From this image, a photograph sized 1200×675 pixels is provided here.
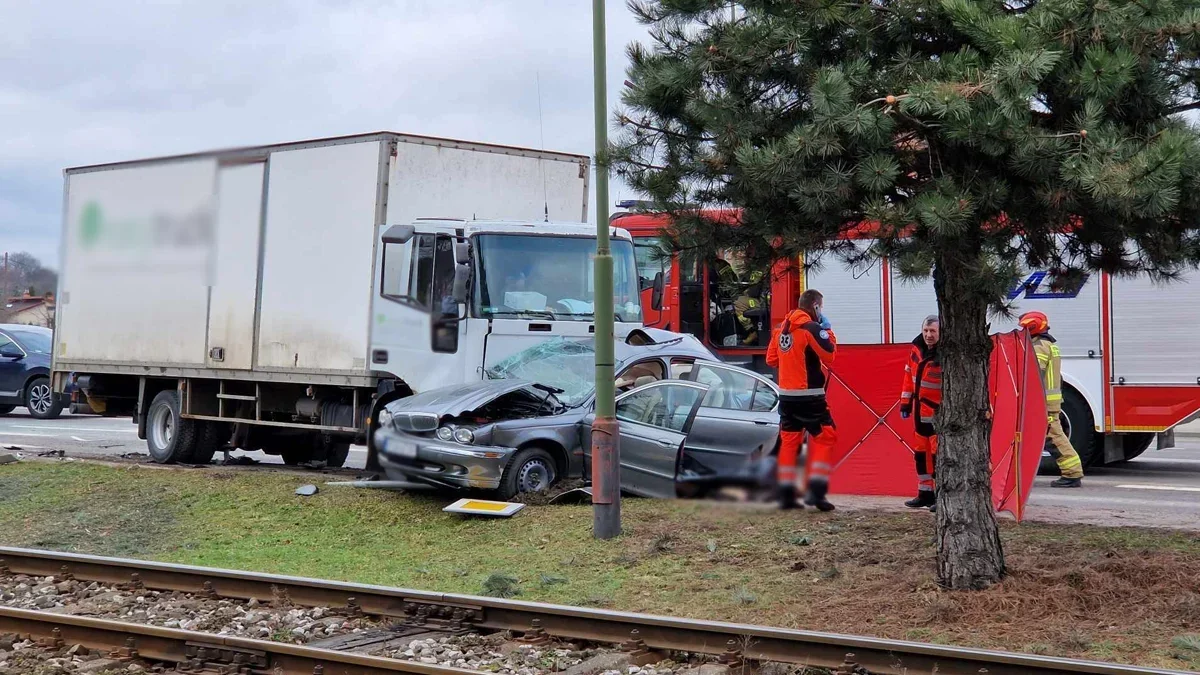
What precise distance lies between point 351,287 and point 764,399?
17.1ft

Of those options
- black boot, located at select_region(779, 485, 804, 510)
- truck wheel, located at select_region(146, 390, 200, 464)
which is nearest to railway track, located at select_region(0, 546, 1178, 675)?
black boot, located at select_region(779, 485, 804, 510)

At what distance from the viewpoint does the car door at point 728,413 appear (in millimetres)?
8883

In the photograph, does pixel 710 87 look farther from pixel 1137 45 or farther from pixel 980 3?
pixel 1137 45

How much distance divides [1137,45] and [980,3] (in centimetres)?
77

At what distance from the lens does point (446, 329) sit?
12766 mm

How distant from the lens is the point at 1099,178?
585 cm

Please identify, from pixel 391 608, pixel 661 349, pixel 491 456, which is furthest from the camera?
pixel 661 349

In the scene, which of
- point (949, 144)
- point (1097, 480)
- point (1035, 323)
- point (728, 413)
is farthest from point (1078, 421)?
point (949, 144)

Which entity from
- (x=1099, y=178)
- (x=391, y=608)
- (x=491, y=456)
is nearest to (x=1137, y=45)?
(x=1099, y=178)

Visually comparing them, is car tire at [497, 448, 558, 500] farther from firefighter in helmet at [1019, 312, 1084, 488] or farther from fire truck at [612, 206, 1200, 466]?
firefighter in helmet at [1019, 312, 1084, 488]

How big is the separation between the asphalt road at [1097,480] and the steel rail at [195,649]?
5481mm

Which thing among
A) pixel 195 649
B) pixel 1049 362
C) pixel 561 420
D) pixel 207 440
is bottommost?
pixel 195 649

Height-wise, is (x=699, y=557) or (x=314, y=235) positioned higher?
(x=314, y=235)

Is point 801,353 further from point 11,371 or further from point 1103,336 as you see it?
point 11,371
